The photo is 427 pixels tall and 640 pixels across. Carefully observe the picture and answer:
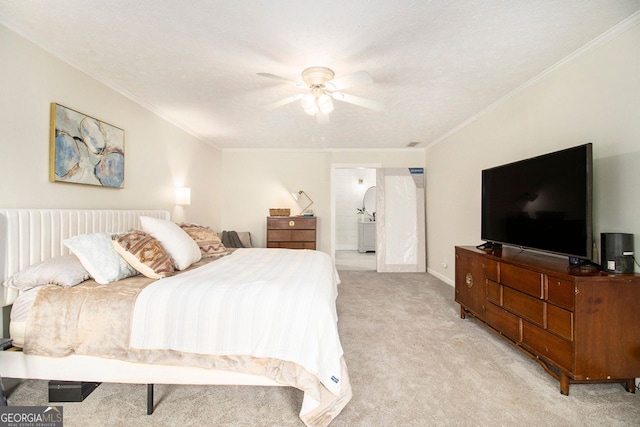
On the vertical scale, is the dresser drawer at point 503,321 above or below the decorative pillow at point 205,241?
below

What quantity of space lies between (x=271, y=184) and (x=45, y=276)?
4094mm

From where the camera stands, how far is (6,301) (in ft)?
5.83

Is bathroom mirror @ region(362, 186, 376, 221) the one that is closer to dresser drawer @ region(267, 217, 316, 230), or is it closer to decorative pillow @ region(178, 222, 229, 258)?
dresser drawer @ region(267, 217, 316, 230)

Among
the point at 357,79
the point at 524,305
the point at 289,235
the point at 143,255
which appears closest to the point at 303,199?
the point at 289,235

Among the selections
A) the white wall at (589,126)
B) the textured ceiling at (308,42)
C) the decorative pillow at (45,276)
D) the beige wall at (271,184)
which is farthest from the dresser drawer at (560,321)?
the beige wall at (271,184)

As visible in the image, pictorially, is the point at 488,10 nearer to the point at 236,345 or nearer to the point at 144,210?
the point at 236,345

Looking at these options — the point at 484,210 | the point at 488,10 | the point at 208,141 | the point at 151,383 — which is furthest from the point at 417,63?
the point at 208,141

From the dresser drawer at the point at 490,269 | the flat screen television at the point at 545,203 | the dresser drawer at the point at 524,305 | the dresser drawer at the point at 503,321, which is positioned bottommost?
the dresser drawer at the point at 503,321

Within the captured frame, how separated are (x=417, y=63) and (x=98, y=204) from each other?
315cm

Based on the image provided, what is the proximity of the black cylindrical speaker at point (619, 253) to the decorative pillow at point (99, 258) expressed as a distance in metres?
3.17

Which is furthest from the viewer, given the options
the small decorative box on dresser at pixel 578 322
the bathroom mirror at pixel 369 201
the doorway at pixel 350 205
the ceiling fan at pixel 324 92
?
the doorway at pixel 350 205

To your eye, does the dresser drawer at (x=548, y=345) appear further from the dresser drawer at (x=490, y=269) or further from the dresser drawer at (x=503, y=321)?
the dresser drawer at (x=490, y=269)

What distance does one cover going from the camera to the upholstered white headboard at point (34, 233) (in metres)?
1.78

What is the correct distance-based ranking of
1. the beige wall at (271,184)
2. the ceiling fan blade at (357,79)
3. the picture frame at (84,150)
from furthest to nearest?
the beige wall at (271,184) < the picture frame at (84,150) < the ceiling fan blade at (357,79)
